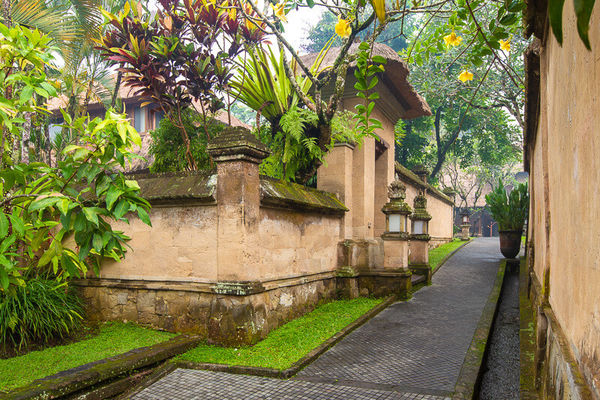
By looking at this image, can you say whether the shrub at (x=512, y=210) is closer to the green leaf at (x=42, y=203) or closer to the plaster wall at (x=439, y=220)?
the plaster wall at (x=439, y=220)

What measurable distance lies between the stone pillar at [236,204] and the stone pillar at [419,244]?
244 inches

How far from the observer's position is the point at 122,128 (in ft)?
10.7

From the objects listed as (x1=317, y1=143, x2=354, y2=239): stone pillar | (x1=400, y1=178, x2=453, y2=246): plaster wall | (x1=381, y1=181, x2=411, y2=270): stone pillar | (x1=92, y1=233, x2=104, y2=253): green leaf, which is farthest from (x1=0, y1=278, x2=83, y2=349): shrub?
(x1=400, y1=178, x2=453, y2=246): plaster wall

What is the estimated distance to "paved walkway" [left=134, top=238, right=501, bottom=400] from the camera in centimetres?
463

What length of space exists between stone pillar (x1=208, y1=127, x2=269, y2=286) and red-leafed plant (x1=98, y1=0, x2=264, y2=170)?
1.68 m

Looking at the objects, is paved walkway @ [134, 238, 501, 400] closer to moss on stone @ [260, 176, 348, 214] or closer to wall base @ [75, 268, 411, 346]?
wall base @ [75, 268, 411, 346]

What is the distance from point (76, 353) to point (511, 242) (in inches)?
522

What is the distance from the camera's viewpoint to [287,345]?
601cm

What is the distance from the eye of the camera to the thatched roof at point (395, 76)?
9078 millimetres

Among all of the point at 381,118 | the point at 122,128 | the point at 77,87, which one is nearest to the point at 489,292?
the point at 381,118

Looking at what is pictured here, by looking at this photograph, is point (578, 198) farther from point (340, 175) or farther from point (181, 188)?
point (340, 175)

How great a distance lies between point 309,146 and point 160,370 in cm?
430


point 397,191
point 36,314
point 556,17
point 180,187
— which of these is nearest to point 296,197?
point 180,187

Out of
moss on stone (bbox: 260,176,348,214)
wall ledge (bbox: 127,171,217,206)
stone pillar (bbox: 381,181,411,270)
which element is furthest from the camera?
stone pillar (bbox: 381,181,411,270)
